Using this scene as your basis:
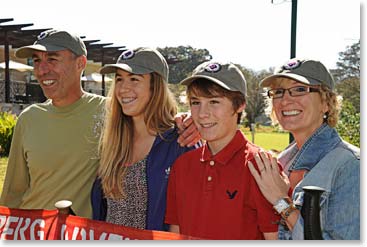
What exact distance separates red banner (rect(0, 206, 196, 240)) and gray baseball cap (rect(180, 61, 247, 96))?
60 centimetres

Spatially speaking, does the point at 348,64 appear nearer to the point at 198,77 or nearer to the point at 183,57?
the point at 198,77

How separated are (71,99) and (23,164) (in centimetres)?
42

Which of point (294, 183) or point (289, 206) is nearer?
point (289, 206)

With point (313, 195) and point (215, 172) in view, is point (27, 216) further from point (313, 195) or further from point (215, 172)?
point (313, 195)

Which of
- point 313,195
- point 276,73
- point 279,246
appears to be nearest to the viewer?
point 313,195

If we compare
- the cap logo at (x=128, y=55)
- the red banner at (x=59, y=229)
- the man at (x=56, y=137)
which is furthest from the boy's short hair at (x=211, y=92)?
the man at (x=56, y=137)

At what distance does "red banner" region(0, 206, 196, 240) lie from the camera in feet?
6.34

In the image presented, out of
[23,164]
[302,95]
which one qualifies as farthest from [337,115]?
[23,164]

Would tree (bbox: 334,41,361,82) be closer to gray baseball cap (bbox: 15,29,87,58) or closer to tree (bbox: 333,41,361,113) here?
tree (bbox: 333,41,361,113)

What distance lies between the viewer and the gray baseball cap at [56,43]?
2.48 m

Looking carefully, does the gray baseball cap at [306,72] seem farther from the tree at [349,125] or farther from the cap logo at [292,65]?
the tree at [349,125]

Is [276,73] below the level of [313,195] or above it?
above

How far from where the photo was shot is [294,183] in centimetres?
188

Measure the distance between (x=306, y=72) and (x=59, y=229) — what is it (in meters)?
1.21
